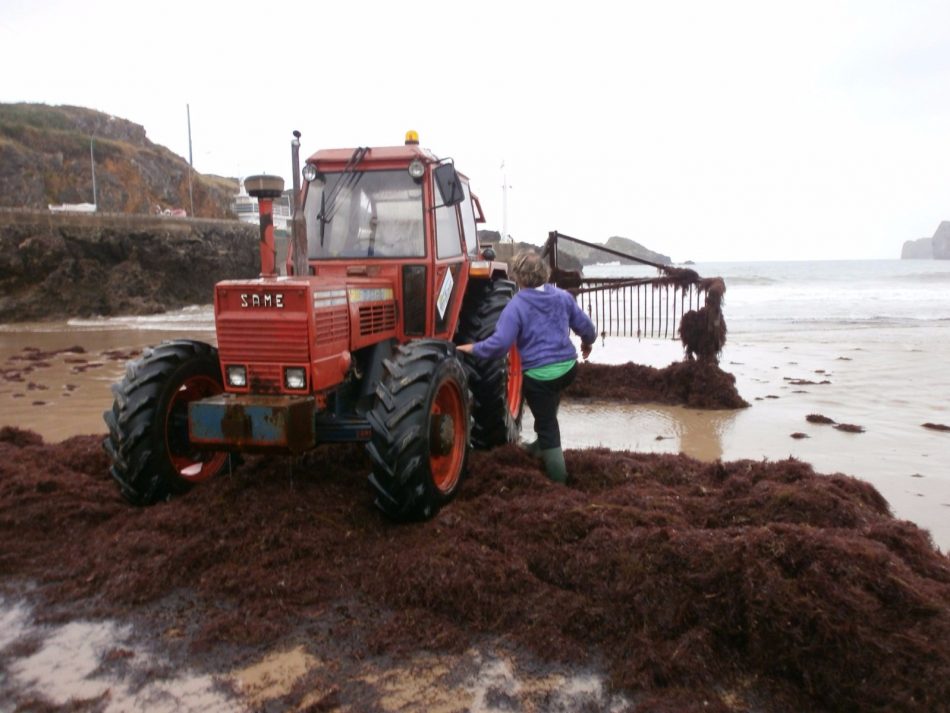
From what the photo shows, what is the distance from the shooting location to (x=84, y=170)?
4022 centimetres

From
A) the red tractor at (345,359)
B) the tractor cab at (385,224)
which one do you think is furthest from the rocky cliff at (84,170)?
the red tractor at (345,359)

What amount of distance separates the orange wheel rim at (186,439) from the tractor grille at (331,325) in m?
0.94

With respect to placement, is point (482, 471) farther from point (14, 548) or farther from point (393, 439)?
point (14, 548)

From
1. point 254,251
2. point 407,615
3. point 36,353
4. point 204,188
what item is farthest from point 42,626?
point 204,188

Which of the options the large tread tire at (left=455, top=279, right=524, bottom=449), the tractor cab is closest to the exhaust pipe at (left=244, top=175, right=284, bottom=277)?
the tractor cab

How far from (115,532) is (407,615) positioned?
5.97ft

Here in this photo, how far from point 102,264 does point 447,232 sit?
19241 mm

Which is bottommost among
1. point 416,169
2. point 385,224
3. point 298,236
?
point 298,236

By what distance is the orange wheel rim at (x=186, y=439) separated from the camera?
14.8 feet

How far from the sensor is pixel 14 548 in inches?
159

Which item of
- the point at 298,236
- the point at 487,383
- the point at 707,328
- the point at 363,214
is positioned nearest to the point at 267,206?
the point at 298,236

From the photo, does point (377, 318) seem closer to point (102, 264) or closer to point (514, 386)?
point (514, 386)

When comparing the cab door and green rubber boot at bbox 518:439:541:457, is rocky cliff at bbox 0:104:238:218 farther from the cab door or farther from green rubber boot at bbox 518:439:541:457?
green rubber boot at bbox 518:439:541:457

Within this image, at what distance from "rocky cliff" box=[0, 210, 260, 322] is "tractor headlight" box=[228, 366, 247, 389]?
711 inches
